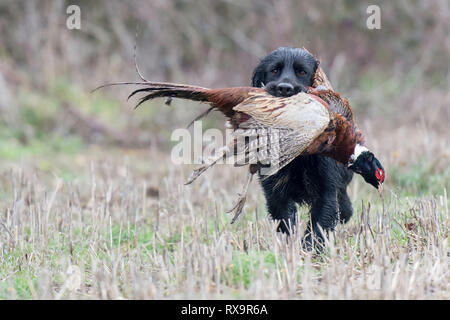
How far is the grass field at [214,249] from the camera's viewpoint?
10.2ft

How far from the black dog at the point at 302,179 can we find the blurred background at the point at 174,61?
3.65 m

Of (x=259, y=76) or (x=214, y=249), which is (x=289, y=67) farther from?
(x=214, y=249)

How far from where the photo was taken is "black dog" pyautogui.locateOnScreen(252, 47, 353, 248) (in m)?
4.16

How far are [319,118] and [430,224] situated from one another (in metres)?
1.05

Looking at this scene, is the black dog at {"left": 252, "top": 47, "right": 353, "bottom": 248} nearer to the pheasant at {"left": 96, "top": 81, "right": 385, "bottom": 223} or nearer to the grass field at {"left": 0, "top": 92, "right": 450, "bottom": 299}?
the grass field at {"left": 0, "top": 92, "right": 450, "bottom": 299}

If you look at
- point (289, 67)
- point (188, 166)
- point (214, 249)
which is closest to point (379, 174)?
point (289, 67)

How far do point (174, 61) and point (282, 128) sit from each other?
8.55m

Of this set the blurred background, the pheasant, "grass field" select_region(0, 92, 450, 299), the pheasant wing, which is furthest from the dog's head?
the blurred background

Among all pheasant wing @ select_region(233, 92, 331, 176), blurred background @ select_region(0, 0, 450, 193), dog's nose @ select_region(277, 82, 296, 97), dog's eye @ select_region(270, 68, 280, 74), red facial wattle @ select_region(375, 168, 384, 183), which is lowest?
red facial wattle @ select_region(375, 168, 384, 183)

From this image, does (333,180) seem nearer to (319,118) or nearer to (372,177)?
(372,177)

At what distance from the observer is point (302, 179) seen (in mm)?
4238

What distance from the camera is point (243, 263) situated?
3420 mm
